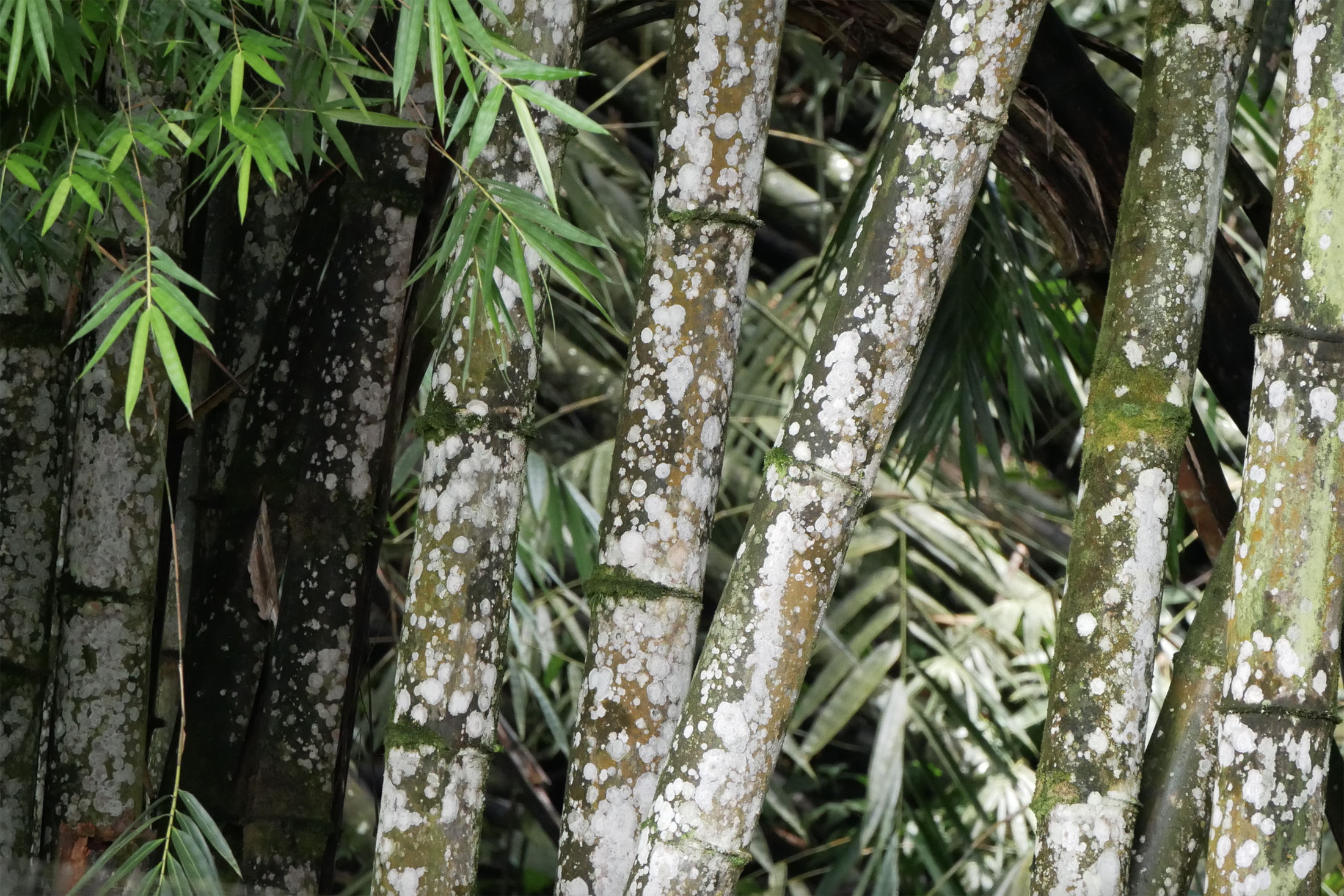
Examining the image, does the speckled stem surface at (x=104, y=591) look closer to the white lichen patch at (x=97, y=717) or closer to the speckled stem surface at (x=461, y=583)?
the white lichen patch at (x=97, y=717)

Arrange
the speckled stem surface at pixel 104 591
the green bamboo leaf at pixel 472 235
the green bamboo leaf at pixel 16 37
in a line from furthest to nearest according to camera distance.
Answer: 1. the speckled stem surface at pixel 104 591
2. the green bamboo leaf at pixel 472 235
3. the green bamboo leaf at pixel 16 37

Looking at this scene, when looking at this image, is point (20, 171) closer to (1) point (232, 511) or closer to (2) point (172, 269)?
(2) point (172, 269)

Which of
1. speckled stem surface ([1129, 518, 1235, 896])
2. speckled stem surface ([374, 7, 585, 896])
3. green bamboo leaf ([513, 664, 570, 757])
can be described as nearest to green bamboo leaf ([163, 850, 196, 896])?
speckled stem surface ([374, 7, 585, 896])

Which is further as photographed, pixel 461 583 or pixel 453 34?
pixel 461 583

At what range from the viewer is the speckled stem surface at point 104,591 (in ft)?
3.54

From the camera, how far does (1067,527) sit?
2512mm

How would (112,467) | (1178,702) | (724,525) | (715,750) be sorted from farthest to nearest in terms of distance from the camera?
(724,525) → (112,467) → (1178,702) → (715,750)

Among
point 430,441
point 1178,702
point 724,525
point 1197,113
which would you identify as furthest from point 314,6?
point 724,525

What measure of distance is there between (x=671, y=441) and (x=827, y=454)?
158mm

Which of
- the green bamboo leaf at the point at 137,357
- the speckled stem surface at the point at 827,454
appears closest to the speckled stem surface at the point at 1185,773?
the speckled stem surface at the point at 827,454

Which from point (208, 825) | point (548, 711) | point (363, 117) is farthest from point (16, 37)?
point (548, 711)

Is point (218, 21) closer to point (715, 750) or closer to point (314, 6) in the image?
point (314, 6)

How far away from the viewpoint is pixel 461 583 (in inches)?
35.1

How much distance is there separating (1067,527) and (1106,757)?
5.76ft
